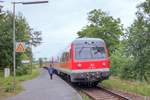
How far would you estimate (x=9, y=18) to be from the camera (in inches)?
2421

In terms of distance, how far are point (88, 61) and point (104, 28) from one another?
50040 mm

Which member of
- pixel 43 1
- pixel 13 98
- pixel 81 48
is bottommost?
pixel 13 98

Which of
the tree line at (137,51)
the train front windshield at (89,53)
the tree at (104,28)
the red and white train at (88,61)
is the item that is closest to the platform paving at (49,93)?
the red and white train at (88,61)

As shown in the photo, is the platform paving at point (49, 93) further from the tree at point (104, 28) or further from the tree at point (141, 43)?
the tree at point (104, 28)

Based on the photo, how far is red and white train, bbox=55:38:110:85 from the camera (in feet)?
89.6

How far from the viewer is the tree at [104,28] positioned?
7675 cm

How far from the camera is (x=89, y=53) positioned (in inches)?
1109

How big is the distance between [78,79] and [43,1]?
223 inches

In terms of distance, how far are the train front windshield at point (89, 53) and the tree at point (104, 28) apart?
151 ft

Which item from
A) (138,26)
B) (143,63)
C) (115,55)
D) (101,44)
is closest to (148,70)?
(143,63)

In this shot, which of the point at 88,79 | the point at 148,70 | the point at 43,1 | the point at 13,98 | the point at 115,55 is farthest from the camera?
the point at 115,55

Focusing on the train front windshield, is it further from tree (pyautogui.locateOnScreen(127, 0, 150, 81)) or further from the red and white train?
tree (pyautogui.locateOnScreen(127, 0, 150, 81))

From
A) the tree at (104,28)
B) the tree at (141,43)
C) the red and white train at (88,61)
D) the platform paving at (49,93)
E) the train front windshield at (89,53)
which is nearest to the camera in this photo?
the platform paving at (49,93)

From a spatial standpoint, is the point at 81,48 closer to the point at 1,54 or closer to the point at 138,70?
the point at 138,70
